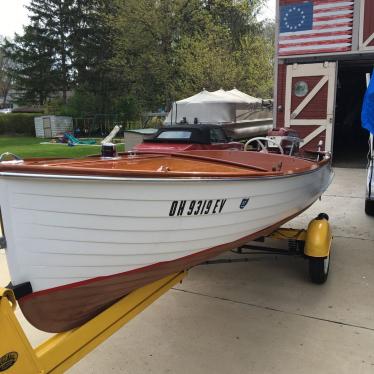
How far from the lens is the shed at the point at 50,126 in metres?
25.4

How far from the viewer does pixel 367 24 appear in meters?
10.6

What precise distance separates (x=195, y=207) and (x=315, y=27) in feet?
34.6

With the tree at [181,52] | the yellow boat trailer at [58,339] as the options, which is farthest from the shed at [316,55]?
the yellow boat trailer at [58,339]

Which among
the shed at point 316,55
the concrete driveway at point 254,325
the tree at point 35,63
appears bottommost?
the concrete driveway at point 254,325

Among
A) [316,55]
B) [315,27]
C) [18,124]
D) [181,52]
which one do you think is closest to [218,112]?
[316,55]

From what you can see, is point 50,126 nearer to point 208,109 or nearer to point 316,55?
point 208,109

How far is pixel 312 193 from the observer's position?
15.2 feet

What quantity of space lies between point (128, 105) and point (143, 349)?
24.8 meters

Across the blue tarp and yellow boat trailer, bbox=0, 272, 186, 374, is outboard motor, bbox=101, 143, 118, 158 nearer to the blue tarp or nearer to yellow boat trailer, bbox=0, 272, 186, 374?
yellow boat trailer, bbox=0, 272, 186, 374

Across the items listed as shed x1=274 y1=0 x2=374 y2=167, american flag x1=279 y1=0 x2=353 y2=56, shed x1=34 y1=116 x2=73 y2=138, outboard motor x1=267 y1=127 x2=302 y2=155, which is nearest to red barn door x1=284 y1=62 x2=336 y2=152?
shed x1=274 y1=0 x2=374 y2=167

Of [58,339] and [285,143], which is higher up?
[285,143]

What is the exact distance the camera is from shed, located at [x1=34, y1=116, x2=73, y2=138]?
25375mm

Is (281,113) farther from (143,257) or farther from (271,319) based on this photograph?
(143,257)

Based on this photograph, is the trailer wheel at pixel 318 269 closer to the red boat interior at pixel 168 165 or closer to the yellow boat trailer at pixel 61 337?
the red boat interior at pixel 168 165
